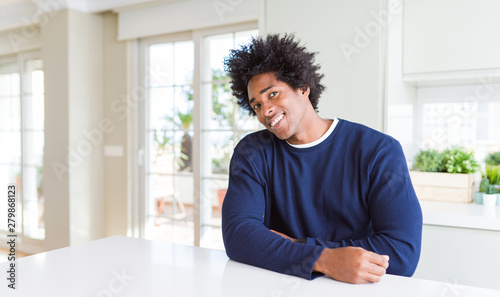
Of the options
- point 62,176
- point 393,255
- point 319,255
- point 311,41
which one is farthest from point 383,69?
point 62,176

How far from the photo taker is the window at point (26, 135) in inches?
180

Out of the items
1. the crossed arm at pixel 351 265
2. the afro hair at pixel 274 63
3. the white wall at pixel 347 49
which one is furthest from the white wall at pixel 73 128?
the crossed arm at pixel 351 265

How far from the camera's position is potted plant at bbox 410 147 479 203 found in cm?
221

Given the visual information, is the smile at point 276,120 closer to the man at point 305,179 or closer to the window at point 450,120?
the man at point 305,179

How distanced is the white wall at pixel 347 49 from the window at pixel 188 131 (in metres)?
0.97

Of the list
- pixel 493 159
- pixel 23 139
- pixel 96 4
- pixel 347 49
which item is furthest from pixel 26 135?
pixel 493 159

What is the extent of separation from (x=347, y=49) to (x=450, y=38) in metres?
0.52

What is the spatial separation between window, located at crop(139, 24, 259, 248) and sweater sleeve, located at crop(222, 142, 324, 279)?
1890 mm

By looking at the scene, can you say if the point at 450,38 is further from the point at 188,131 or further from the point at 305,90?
the point at 188,131

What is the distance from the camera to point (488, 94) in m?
2.43

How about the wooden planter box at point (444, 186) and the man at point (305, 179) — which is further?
the wooden planter box at point (444, 186)

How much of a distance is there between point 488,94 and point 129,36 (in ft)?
9.25

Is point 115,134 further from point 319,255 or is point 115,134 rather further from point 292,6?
point 319,255

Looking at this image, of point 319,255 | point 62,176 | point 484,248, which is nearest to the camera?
point 319,255
